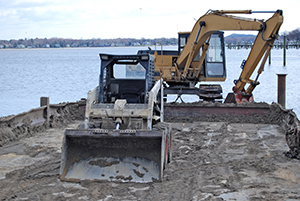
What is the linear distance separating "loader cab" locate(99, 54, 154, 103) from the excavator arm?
18.0 feet

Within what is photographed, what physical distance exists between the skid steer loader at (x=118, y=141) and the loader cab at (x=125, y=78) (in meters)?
0.02

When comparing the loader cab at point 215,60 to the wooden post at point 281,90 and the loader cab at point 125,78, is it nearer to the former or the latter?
the wooden post at point 281,90

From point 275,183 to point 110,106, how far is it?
3.58 m

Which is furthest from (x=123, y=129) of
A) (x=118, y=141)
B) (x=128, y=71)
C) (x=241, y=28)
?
(x=241, y=28)

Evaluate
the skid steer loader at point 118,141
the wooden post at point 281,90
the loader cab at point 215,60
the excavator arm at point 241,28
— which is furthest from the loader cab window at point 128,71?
the loader cab at point 215,60

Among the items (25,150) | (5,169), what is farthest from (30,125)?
(5,169)

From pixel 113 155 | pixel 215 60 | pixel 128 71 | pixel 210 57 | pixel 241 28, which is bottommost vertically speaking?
pixel 113 155

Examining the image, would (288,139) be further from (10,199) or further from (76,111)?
(76,111)

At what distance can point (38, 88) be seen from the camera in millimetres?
34250

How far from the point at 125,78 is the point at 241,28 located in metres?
5.96

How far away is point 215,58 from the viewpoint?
17531 mm

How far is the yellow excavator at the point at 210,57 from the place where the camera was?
13750 mm

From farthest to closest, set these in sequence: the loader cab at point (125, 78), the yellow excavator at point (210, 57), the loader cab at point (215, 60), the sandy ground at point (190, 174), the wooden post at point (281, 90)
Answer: the loader cab at point (215, 60) < the wooden post at point (281, 90) < the yellow excavator at point (210, 57) < the loader cab at point (125, 78) < the sandy ground at point (190, 174)

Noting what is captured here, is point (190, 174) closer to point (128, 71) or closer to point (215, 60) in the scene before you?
point (128, 71)
